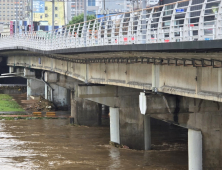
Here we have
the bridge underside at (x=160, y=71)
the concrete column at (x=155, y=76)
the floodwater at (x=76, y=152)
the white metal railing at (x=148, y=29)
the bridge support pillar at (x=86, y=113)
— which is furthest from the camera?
the bridge support pillar at (x=86, y=113)

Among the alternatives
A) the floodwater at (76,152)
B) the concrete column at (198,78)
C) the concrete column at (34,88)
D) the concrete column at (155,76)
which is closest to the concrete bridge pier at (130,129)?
the floodwater at (76,152)

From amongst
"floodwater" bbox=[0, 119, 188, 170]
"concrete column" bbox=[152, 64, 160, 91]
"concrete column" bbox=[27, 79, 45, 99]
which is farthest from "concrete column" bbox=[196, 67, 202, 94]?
"concrete column" bbox=[27, 79, 45, 99]

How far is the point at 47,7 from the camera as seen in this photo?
498 ft

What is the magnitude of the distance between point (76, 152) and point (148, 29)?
10433 millimetres

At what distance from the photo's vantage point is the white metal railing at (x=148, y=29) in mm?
15195

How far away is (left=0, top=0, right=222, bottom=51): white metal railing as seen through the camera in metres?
15.2

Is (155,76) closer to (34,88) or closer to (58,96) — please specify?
(58,96)

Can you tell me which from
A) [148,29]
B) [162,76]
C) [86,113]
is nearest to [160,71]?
[162,76]

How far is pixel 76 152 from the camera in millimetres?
26891

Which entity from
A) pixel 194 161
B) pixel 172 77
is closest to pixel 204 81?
pixel 172 77

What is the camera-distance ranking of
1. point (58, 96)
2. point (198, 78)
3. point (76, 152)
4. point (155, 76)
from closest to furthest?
point (198, 78), point (155, 76), point (76, 152), point (58, 96)

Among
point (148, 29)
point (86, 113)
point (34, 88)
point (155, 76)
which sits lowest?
point (86, 113)

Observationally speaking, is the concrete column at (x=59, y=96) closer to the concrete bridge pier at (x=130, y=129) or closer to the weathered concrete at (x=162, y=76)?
the weathered concrete at (x=162, y=76)

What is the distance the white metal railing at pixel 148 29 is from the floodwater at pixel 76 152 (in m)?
5.88
